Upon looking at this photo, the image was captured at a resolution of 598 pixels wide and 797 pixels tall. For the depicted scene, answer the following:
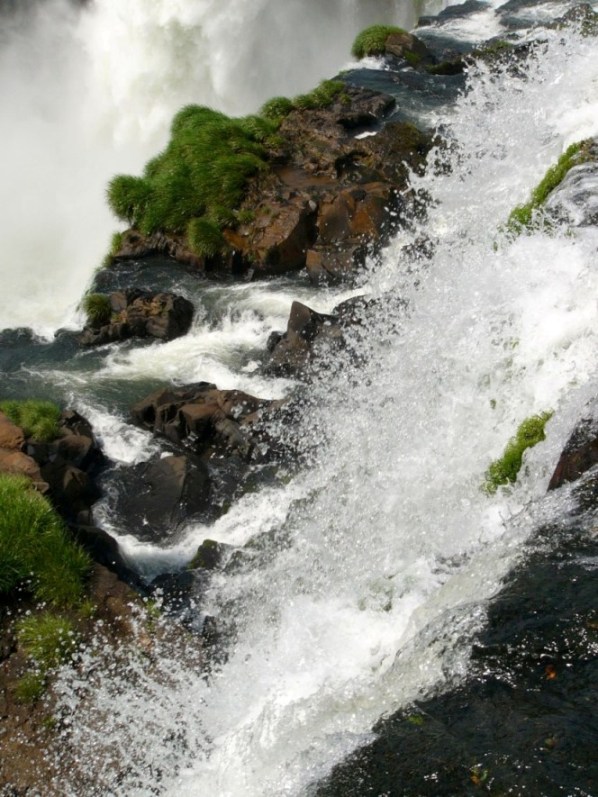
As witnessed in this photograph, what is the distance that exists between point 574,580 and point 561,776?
1.42m

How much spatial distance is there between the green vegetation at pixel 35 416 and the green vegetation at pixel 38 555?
128 inches

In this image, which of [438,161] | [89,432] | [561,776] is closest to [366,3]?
[438,161]

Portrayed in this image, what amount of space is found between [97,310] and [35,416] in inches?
118

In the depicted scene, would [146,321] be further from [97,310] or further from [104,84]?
[104,84]

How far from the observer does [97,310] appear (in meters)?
13.0

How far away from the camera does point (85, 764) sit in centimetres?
589

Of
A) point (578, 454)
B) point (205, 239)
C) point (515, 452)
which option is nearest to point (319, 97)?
point (205, 239)

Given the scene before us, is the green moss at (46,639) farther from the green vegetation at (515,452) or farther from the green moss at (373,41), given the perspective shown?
the green moss at (373,41)

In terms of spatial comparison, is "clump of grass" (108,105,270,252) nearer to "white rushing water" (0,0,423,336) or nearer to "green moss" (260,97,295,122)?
"green moss" (260,97,295,122)

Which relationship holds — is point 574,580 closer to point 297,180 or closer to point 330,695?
point 330,695

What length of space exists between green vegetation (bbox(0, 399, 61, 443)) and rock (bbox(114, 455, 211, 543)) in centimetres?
138

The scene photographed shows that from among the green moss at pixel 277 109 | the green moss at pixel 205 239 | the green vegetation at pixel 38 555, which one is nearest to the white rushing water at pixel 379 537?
the green vegetation at pixel 38 555

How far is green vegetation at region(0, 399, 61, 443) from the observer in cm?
1031

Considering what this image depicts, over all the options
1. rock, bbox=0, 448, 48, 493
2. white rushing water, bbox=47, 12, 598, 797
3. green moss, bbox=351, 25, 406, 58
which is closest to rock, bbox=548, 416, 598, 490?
white rushing water, bbox=47, 12, 598, 797
